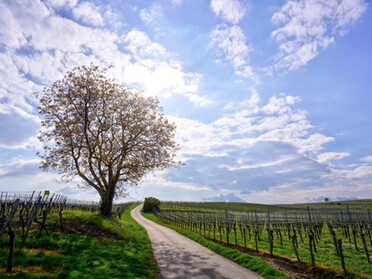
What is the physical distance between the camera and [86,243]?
46.9 feet

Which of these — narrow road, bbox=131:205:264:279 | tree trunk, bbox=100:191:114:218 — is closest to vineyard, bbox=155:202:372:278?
narrow road, bbox=131:205:264:279

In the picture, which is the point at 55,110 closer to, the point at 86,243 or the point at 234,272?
the point at 86,243

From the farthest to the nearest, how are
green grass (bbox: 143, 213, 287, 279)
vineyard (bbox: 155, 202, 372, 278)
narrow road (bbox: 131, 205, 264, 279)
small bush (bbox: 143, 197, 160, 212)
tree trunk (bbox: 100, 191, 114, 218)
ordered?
small bush (bbox: 143, 197, 160, 212)
tree trunk (bbox: 100, 191, 114, 218)
vineyard (bbox: 155, 202, 372, 278)
green grass (bbox: 143, 213, 287, 279)
narrow road (bbox: 131, 205, 264, 279)

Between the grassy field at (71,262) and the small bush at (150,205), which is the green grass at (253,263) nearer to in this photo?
the grassy field at (71,262)

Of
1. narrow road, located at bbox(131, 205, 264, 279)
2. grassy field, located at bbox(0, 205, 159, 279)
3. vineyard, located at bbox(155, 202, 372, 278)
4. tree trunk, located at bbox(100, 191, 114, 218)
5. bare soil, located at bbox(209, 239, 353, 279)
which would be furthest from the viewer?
tree trunk, located at bbox(100, 191, 114, 218)

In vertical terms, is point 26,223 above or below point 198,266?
above

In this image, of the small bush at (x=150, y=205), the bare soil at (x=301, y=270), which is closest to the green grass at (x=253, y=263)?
the bare soil at (x=301, y=270)

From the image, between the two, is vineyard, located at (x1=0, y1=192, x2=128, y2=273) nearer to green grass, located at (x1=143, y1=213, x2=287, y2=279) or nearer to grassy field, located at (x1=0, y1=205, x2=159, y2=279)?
grassy field, located at (x1=0, y1=205, x2=159, y2=279)

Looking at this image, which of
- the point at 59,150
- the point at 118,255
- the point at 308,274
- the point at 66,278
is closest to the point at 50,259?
the point at 66,278

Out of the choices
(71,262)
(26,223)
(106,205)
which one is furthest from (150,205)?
(71,262)

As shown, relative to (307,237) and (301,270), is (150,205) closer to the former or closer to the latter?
(307,237)

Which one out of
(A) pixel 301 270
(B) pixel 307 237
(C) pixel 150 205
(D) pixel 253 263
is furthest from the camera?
(C) pixel 150 205

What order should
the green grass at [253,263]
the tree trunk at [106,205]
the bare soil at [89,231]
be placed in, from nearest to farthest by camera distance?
the green grass at [253,263] < the bare soil at [89,231] < the tree trunk at [106,205]

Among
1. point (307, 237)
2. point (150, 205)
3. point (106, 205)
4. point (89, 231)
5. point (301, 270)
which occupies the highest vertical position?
point (150, 205)
